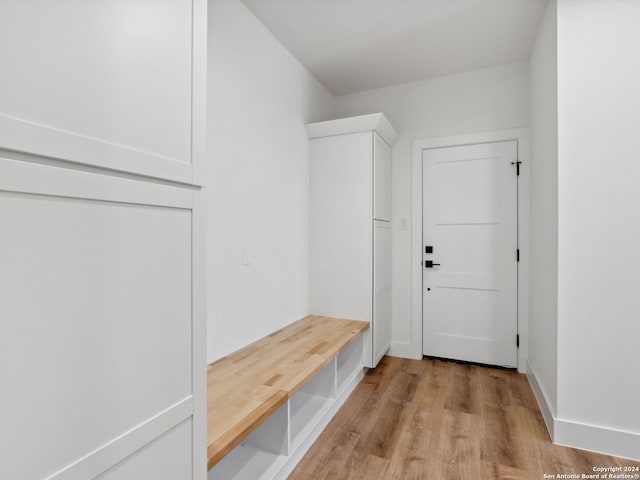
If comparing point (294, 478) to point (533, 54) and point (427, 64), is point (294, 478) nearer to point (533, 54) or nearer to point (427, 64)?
point (427, 64)

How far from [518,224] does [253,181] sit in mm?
2301

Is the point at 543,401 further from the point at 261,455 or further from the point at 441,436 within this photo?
the point at 261,455

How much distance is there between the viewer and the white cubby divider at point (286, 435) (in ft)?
5.27

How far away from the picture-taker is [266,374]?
176 cm

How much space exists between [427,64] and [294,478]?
10.5 feet

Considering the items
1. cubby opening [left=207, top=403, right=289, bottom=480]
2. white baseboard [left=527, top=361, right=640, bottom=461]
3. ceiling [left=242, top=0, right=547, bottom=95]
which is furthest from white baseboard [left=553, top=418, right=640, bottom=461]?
ceiling [left=242, top=0, right=547, bottom=95]

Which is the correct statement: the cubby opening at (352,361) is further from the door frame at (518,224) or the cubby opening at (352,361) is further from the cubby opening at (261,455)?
the cubby opening at (261,455)

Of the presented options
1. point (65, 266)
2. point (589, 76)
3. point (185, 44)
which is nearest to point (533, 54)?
point (589, 76)

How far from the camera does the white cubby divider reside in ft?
5.27

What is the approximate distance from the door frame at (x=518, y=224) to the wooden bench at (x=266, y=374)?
0.77m

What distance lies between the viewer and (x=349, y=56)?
109 inches

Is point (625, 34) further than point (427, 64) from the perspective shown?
No

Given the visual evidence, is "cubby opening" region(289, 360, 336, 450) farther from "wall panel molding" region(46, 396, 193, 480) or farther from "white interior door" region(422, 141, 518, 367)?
"white interior door" region(422, 141, 518, 367)

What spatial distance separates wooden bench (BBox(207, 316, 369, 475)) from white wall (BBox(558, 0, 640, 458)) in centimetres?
137
